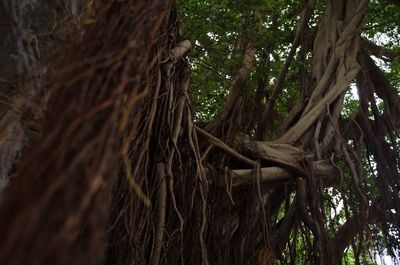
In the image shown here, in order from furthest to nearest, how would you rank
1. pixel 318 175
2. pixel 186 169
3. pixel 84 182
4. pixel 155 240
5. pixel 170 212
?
1. pixel 318 175
2. pixel 186 169
3. pixel 170 212
4. pixel 155 240
5. pixel 84 182

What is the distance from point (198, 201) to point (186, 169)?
0.14m

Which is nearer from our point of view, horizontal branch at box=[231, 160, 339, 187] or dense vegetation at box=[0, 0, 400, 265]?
dense vegetation at box=[0, 0, 400, 265]

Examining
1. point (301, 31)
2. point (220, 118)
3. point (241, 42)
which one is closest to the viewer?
point (220, 118)

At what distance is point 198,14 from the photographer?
3.23 meters

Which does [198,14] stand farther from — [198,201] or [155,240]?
[155,240]

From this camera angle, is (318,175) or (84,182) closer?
(84,182)

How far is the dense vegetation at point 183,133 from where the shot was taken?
29.8 inches

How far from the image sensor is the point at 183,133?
2.21 metres

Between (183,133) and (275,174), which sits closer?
(183,133)

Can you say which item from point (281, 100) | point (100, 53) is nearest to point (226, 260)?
point (100, 53)

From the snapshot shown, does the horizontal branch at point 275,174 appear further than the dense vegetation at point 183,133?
Yes

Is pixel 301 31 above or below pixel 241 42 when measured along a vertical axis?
above

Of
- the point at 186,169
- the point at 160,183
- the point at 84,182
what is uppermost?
the point at 186,169

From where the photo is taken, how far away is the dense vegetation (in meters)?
0.76
